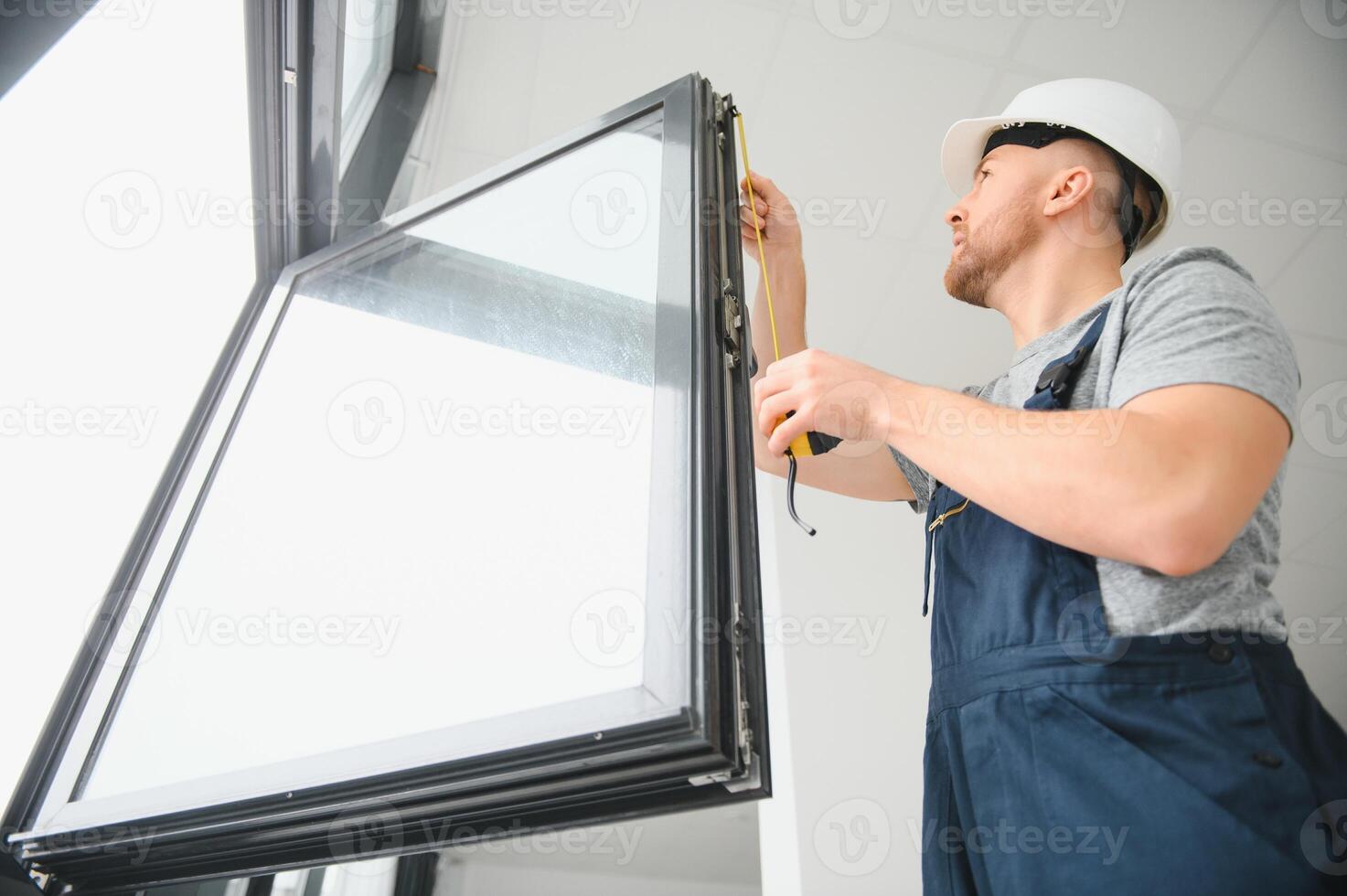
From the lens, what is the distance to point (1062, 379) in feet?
3.11

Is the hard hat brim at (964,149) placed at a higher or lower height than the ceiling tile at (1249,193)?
lower

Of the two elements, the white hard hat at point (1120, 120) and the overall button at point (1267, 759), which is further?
the white hard hat at point (1120, 120)

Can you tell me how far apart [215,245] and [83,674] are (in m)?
0.76

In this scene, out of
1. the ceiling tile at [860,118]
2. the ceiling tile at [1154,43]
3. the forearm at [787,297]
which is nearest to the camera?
the forearm at [787,297]

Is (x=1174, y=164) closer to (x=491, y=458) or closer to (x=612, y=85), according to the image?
(x=491, y=458)

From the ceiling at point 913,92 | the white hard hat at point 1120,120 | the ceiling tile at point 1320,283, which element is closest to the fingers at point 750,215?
the white hard hat at point 1120,120

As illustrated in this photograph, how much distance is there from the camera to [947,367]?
3.03m

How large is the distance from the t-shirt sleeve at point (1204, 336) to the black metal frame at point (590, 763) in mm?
409

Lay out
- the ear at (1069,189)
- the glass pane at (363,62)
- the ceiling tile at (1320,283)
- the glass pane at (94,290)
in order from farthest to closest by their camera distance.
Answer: the ceiling tile at (1320,283)
the glass pane at (363,62)
the ear at (1069,189)
the glass pane at (94,290)

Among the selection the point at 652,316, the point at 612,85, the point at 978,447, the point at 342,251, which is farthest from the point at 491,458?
the point at 612,85

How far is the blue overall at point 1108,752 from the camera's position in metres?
0.70

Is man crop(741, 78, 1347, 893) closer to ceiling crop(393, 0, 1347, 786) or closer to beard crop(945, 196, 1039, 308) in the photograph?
beard crop(945, 196, 1039, 308)

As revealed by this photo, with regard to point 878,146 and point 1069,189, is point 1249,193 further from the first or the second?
point 1069,189

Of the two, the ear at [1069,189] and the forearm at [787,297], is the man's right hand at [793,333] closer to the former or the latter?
the forearm at [787,297]
